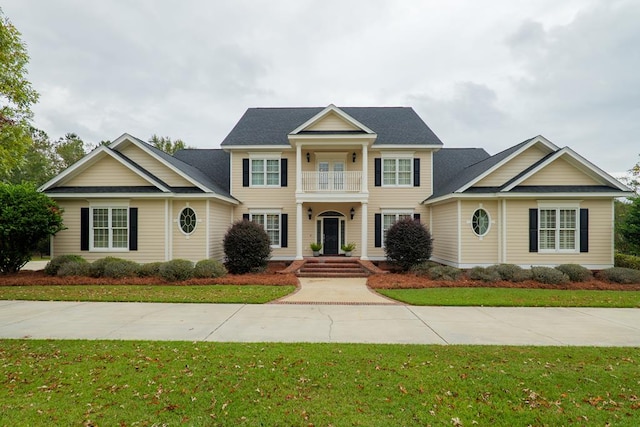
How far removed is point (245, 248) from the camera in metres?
14.1

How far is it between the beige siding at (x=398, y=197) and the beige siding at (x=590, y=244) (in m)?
4.74

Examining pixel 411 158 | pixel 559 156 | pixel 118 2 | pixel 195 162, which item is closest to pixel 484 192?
pixel 559 156

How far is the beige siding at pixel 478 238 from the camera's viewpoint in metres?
14.6

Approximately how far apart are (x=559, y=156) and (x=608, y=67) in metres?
12.0

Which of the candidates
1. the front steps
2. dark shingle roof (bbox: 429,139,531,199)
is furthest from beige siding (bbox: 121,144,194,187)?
dark shingle roof (bbox: 429,139,531,199)

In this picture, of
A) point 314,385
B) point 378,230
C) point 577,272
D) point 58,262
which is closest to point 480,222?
point 577,272

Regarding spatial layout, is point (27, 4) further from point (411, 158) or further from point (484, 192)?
point (484, 192)

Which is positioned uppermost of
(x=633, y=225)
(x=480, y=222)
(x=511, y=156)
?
(x=511, y=156)

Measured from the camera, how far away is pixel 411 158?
1802 cm

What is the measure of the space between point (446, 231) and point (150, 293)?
1357 cm

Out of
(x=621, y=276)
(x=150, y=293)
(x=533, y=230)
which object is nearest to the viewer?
(x=150, y=293)

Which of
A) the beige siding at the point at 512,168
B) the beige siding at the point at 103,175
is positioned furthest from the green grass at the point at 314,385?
the beige siding at the point at 103,175

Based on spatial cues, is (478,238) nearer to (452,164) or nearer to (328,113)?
(452,164)

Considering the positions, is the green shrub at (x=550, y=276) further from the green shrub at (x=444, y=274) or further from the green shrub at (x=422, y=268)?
the green shrub at (x=422, y=268)
